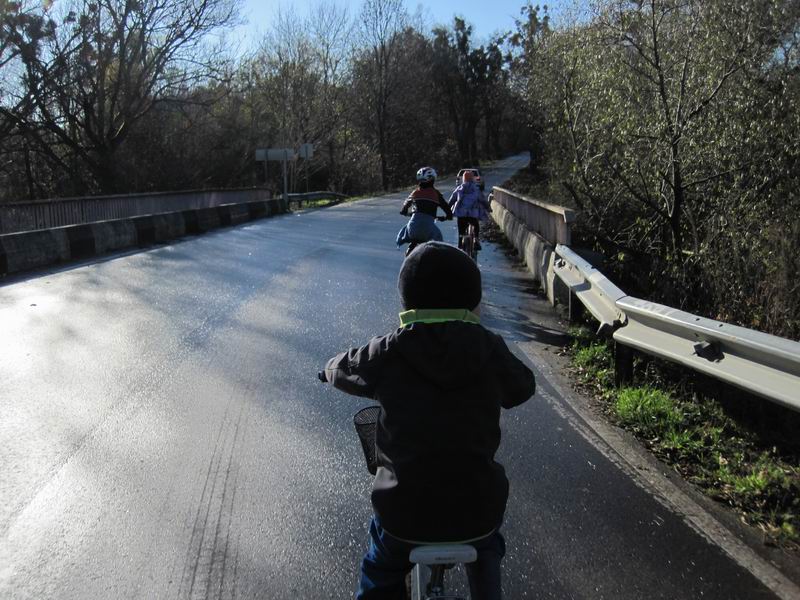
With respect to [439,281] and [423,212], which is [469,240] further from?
[439,281]

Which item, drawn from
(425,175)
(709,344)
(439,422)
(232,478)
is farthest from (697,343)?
(425,175)

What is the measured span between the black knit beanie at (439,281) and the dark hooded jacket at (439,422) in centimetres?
4

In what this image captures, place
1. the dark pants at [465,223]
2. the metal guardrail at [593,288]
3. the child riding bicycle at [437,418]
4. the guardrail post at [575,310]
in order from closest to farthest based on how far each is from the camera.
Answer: the child riding bicycle at [437,418] → the metal guardrail at [593,288] → the guardrail post at [575,310] → the dark pants at [465,223]

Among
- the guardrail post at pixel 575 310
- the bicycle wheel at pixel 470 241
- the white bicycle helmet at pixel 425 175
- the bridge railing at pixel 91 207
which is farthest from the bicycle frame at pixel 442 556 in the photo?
the bridge railing at pixel 91 207

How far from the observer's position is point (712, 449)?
508 centimetres

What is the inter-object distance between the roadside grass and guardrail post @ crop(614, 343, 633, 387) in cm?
13

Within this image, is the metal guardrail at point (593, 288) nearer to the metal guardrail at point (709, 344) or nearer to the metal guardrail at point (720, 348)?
the metal guardrail at point (709, 344)

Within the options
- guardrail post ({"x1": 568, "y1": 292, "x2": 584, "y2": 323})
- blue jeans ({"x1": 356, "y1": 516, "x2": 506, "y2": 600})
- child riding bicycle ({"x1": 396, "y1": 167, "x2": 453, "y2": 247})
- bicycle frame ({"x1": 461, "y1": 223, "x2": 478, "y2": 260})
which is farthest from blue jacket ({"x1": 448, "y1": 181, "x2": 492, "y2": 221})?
blue jeans ({"x1": 356, "y1": 516, "x2": 506, "y2": 600})

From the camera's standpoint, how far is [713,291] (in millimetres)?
8336

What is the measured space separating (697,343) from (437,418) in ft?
A: 10.9

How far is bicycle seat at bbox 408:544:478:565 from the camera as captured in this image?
225 cm

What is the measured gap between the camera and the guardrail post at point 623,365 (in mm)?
6453

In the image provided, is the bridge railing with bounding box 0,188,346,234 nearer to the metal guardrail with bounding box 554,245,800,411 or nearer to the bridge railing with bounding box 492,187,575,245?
the bridge railing with bounding box 492,187,575,245

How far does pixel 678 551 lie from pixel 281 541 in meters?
2.01
